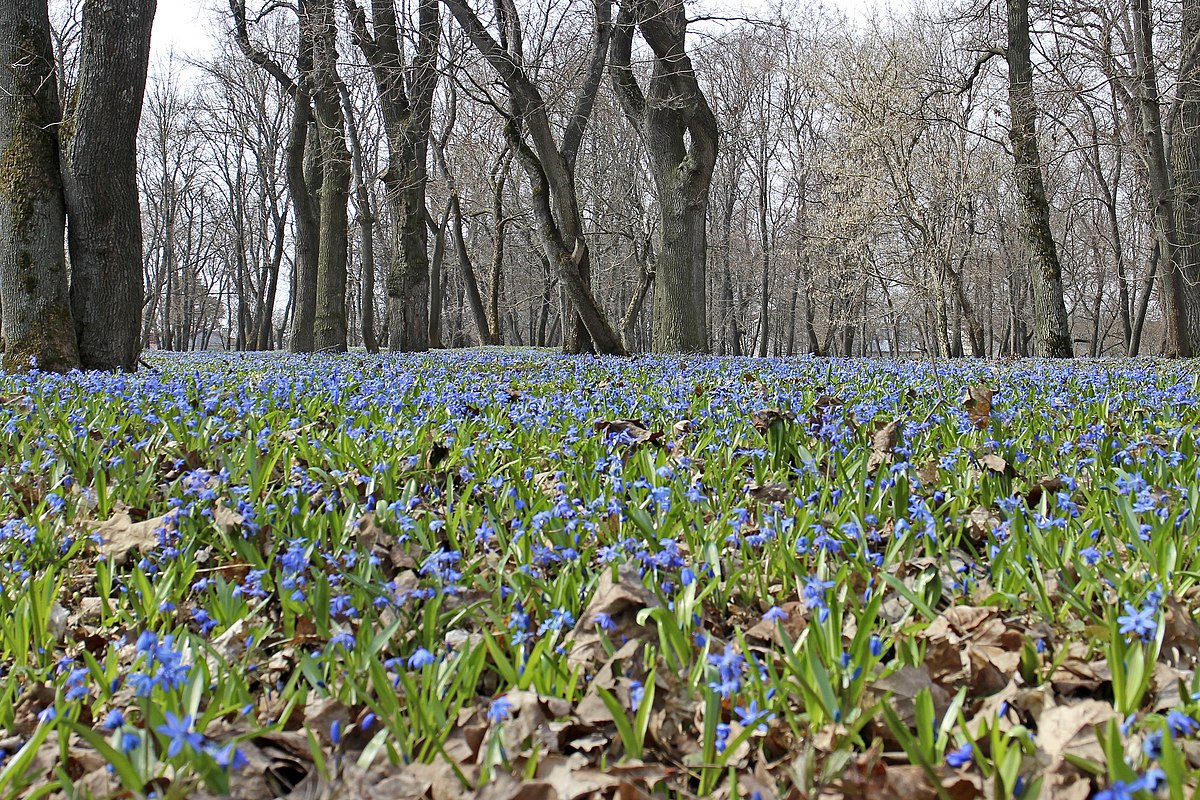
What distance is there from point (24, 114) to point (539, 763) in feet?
27.4

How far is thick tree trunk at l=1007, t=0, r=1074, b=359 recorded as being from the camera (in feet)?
44.2

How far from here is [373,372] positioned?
7.24 meters

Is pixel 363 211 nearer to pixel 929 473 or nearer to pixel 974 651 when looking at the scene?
pixel 929 473

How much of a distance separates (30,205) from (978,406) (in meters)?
7.76

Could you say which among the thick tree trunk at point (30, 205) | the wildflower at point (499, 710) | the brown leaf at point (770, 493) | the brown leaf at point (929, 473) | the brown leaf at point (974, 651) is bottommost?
the brown leaf at point (974, 651)

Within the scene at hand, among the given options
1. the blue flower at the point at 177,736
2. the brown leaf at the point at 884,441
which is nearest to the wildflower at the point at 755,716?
the blue flower at the point at 177,736

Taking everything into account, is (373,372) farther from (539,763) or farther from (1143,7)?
(1143,7)

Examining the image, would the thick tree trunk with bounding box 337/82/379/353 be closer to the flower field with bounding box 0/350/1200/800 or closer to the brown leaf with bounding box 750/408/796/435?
the brown leaf with bounding box 750/408/796/435

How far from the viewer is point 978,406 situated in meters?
4.49

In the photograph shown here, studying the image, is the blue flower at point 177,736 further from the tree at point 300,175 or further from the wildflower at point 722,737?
the tree at point 300,175

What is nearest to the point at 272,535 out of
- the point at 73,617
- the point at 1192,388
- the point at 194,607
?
the point at 194,607

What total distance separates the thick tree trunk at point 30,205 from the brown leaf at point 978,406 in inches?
283

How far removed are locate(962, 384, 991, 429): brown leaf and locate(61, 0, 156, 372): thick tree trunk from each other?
275 inches

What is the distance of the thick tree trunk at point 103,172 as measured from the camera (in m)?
7.28
